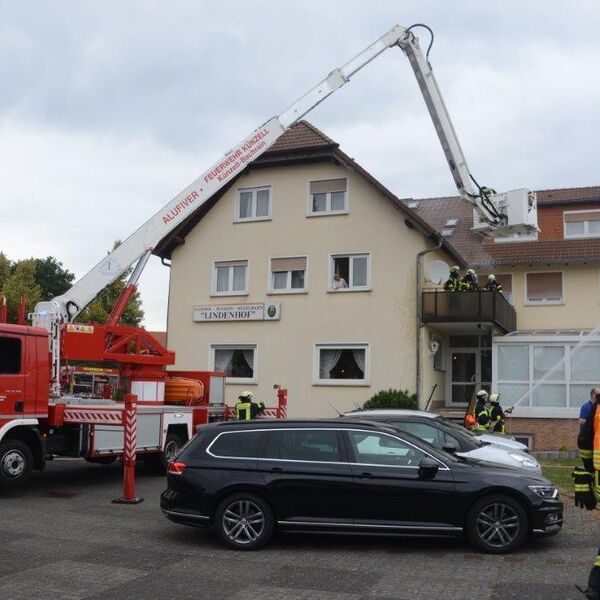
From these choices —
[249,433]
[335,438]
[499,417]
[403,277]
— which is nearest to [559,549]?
[335,438]

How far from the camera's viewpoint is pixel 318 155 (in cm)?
2491

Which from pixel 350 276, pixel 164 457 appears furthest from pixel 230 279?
pixel 164 457

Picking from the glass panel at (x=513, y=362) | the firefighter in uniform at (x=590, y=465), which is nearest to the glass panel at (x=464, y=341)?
the glass panel at (x=513, y=362)

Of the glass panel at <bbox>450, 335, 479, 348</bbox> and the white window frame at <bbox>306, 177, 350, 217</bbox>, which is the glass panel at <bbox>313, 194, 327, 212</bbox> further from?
the glass panel at <bbox>450, 335, 479, 348</bbox>

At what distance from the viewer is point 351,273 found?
80.3 ft

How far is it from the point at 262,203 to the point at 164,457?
41.5 feet

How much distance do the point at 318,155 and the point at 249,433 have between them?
16836mm

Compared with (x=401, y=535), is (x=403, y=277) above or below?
above

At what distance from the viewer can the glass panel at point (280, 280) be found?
83.0 ft

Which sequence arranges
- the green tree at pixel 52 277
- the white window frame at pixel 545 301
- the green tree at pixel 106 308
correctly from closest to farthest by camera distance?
1. the white window frame at pixel 545 301
2. the green tree at pixel 106 308
3. the green tree at pixel 52 277

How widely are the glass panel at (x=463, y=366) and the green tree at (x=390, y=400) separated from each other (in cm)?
425

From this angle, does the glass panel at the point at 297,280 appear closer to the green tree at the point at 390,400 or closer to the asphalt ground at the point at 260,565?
the green tree at the point at 390,400

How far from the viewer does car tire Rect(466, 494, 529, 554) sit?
8.40 meters

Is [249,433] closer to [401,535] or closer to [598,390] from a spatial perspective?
[401,535]
